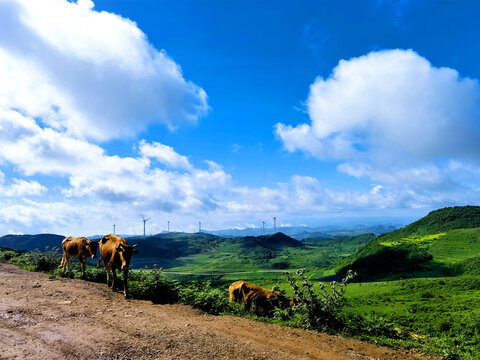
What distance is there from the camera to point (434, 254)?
3103 inches

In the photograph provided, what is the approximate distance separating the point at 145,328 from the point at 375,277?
8856 centimetres

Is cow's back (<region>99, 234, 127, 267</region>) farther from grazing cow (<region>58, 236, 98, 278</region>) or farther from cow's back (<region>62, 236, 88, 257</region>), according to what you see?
cow's back (<region>62, 236, 88, 257</region>)

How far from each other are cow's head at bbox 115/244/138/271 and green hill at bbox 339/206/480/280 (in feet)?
220

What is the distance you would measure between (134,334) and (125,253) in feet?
22.8

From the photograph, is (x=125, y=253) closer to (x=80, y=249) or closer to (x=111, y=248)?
(x=111, y=248)

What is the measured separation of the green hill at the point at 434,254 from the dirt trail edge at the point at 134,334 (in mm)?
63253

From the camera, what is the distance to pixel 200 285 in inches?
721

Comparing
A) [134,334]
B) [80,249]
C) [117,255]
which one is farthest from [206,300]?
[80,249]

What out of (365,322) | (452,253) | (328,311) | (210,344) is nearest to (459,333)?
(365,322)

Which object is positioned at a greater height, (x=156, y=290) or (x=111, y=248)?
(x=111, y=248)

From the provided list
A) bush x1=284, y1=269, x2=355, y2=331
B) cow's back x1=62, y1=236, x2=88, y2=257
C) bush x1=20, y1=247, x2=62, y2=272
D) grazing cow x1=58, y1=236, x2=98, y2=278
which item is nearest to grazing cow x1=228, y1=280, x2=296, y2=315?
bush x1=284, y1=269, x2=355, y2=331

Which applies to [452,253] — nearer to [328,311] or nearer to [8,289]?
[328,311]

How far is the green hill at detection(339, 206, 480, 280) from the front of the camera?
6653 cm

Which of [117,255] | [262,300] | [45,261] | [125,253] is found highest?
[125,253]
